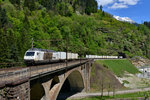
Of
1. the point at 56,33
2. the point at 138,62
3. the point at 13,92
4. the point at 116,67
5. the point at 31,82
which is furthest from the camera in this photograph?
the point at 138,62

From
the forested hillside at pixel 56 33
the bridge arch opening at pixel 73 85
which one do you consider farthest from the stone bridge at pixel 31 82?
the forested hillside at pixel 56 33

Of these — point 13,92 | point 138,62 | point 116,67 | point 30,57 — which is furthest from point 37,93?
point 138,62

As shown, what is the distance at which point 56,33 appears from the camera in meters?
91.6

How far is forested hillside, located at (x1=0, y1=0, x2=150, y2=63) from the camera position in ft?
207

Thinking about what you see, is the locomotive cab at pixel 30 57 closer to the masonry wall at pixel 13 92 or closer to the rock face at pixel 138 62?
the masonry wall at pixel 13 92

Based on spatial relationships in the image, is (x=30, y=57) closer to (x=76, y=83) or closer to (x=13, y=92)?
(x=13, y=92)

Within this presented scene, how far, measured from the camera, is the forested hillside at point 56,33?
207 feet

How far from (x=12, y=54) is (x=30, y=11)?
70.6 m

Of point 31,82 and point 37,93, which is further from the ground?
point 31,82

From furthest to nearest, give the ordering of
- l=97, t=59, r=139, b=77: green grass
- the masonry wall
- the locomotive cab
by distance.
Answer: l=97, t=59, r=139, b=77: green grass
the locomotive cab
the masonry wall

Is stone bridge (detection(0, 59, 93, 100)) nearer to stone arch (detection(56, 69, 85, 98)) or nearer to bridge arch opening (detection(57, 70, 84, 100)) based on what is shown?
stone arch (detection(56, 69, 85, 98))

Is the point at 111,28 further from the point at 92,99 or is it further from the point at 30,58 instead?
the point at 30,58

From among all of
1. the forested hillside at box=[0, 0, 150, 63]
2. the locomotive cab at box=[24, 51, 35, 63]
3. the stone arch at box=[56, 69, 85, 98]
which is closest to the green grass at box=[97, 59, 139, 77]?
the forested hillside at box=[0, 0, 150, 63]

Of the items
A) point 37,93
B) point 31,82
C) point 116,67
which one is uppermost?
point 31,82
